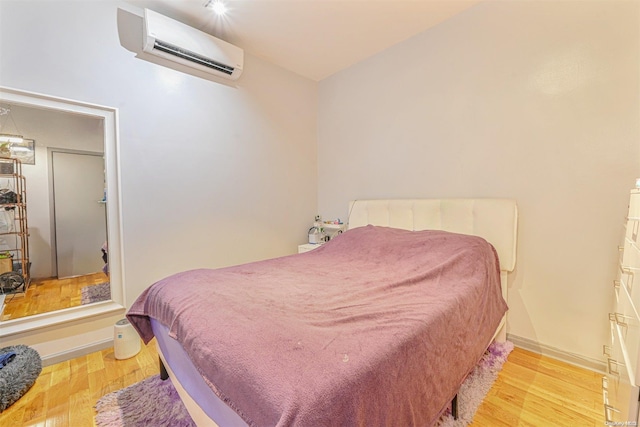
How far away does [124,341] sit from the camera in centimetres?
195

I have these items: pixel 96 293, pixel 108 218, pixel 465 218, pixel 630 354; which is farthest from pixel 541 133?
pixel 96 293

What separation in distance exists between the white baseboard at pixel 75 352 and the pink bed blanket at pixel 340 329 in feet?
2.69

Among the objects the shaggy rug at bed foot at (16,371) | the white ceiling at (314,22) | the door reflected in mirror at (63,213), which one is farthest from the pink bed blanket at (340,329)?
the white ceiling at (314,22)

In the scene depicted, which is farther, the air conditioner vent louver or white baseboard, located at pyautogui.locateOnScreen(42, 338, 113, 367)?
the air conditioner vent louver

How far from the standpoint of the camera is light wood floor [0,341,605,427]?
1373 mm

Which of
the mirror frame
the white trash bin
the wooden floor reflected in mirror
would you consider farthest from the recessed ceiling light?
the white trash bin

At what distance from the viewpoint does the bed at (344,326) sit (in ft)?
2.50

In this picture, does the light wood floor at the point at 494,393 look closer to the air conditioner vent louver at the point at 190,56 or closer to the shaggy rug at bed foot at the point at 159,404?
the shaggy rug at bed foot at the point at 159,404

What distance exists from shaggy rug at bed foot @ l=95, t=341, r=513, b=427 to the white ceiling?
2.81 m

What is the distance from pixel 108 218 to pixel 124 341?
3.15 ft

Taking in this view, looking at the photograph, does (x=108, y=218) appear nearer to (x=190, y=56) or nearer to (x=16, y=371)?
(x=16, y=371)

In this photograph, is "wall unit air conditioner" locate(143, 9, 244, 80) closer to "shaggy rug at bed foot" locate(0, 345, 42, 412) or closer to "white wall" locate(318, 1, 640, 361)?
"white wall" locate(318, 1, 640, 361)

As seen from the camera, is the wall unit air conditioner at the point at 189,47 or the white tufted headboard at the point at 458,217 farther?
the wall unit air conditioner at the point at 189,47

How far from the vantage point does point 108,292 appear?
7.10 feet
